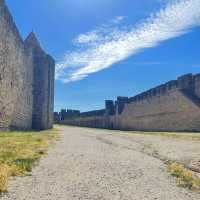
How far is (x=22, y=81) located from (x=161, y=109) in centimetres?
1424

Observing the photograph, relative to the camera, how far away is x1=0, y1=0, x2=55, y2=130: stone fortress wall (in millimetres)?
14966

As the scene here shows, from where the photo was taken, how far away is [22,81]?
2025 cm

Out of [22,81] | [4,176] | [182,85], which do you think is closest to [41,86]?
[22,81]

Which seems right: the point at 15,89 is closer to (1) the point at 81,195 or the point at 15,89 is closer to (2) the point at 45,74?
(2) the point at 45,74

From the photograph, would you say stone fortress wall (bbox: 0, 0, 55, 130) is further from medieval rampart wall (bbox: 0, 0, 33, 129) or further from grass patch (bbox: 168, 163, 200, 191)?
grass patch (bbox: 168, 163, 200, 191)

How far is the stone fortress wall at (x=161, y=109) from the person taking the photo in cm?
2552

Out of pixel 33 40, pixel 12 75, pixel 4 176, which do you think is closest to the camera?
pixel 4 176

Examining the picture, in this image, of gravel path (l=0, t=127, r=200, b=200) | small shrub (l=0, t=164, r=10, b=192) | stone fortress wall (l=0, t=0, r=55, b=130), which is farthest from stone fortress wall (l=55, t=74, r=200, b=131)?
small shrub (l=0, t=164, r=10, b=192)

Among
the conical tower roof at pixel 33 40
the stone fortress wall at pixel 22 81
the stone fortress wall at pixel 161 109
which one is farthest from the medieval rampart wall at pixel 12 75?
the stone fortress wall at pixel 161 109

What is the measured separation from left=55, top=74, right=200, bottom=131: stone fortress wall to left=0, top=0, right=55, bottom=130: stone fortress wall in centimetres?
936

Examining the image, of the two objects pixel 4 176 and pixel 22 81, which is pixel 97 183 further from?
pixel 22 81

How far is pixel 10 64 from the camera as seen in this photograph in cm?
1612

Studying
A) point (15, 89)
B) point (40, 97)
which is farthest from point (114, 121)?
point (15, 89)

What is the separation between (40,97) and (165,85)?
1053 centimetres
